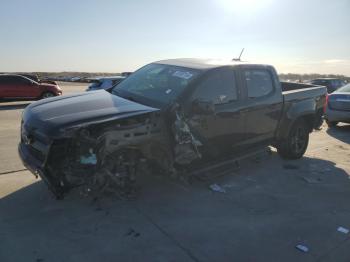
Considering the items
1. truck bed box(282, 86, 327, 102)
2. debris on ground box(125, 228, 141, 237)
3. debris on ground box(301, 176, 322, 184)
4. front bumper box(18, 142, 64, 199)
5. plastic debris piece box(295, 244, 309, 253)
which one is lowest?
debris on ground box(301, 176, 322, 184)

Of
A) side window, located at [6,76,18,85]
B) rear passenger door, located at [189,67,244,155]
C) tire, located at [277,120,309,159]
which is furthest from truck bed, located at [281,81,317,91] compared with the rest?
side window, located at [6,76,18,85]

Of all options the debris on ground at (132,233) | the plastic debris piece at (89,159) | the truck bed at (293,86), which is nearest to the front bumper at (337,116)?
the truck bed at (293,86)

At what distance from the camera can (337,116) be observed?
37.2 ft

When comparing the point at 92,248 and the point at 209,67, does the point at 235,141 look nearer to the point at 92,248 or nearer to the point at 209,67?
the point at 209,67

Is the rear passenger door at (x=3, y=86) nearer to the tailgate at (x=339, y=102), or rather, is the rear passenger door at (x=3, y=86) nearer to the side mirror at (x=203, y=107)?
the tailgate at (x=339, y=102)

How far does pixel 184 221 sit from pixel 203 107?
151 cm

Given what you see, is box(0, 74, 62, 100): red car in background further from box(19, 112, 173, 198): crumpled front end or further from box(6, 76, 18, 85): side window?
box(19, 112, 173, 198): crumpled front end

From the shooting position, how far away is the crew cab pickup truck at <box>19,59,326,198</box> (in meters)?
4.30

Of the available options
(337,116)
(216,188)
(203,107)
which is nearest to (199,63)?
(203,107)

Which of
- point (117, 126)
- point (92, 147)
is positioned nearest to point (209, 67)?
point (117, 126)

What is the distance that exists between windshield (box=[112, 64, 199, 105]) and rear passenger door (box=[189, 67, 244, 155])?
0.87 feet

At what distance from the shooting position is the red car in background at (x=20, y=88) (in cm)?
1902

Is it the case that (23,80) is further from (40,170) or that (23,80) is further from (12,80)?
(40,170)

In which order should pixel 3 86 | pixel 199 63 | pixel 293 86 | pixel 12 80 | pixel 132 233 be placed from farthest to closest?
pixel 12 80 < pixel 3 86 < pixel 293 86 < pixel 199 63 < pixel 132 233
